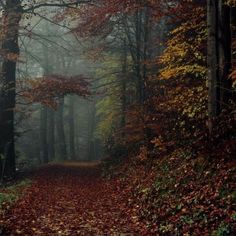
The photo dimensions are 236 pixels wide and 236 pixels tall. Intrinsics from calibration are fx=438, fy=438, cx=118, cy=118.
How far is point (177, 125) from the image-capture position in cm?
1672

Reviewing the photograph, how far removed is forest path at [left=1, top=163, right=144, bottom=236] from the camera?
9.95 metres

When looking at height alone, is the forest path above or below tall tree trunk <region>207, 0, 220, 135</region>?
below

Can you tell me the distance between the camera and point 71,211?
1243cm

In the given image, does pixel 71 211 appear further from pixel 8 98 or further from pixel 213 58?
pixel 8 98

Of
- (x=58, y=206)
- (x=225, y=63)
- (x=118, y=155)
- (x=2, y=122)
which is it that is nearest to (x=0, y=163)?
(x=2, y=122)

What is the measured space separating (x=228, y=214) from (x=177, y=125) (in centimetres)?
900

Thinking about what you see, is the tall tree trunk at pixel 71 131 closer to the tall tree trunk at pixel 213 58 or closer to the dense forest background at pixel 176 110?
the dense forest background at pixel 176 110

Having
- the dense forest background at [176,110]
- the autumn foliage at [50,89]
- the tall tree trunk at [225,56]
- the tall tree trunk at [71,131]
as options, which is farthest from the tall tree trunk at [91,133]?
the tall tree trunk at [225,56]

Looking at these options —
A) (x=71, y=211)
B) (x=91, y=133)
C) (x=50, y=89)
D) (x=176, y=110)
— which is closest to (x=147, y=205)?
(x=71, y=211)

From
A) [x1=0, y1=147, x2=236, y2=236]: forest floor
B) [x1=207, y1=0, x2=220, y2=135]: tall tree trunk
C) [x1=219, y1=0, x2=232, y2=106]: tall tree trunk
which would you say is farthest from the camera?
[x1=219, y1=0, x2=232, y2=106]: tall tree trunk

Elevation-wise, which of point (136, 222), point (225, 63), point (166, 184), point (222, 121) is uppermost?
point (225, 63)

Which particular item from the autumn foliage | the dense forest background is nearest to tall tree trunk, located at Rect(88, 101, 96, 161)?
the dense forest background

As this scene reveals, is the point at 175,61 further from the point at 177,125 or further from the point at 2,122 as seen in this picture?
the point at 2,122

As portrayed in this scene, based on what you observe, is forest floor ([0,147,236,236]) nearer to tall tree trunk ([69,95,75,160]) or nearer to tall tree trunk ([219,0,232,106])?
tall tree trunk ([219,0,232,106])
